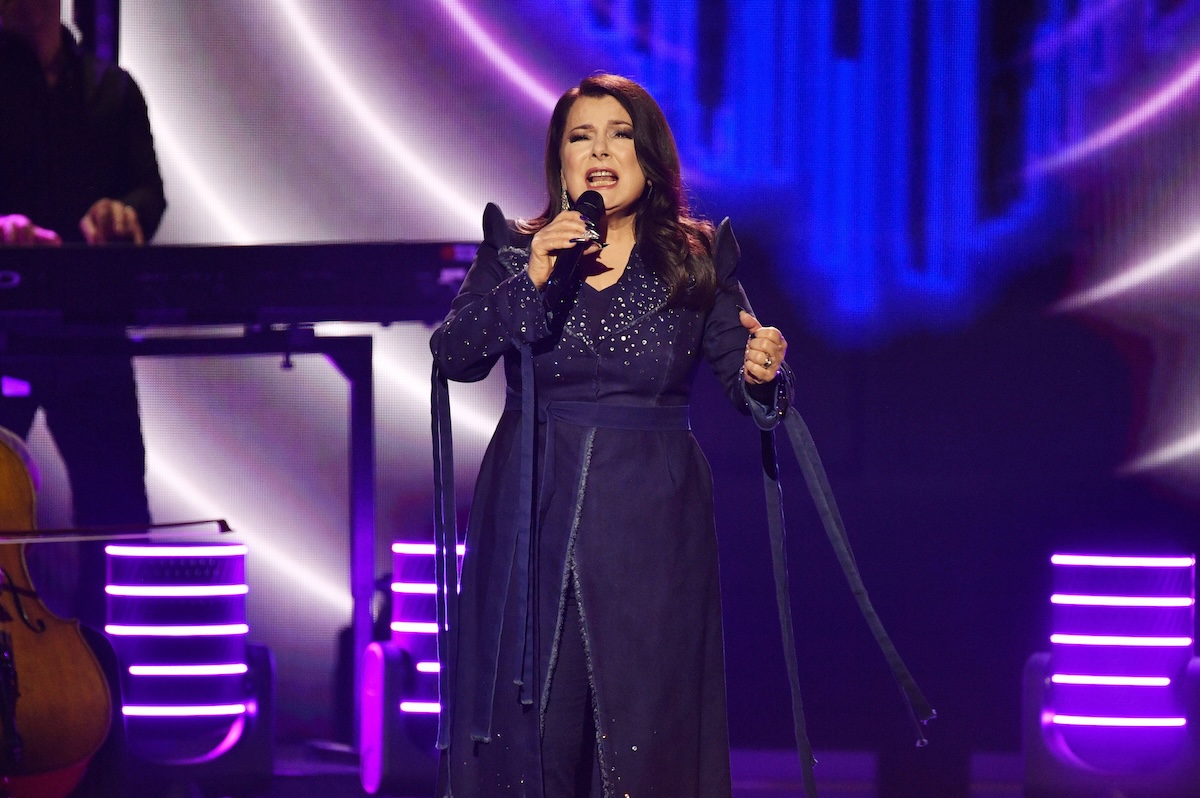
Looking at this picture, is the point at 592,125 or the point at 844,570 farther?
the point at 592,125

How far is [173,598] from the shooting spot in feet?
9.20

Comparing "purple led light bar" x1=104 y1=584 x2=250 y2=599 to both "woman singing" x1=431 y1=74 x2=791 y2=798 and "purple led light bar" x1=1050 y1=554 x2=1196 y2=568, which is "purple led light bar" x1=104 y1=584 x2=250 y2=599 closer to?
"woman singing" x1=431 y1=74 x2=791 y2=798

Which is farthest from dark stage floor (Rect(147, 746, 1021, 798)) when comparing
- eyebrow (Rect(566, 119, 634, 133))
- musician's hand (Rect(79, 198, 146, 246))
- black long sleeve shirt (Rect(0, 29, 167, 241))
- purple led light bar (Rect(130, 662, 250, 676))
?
eyebrow (Rect(566, 119, 634, 133))

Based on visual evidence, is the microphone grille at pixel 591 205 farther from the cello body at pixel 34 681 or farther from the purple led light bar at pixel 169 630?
the purple led light bar at pixel 169 630

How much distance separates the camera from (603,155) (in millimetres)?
1814

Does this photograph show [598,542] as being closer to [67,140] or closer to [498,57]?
[498,57]

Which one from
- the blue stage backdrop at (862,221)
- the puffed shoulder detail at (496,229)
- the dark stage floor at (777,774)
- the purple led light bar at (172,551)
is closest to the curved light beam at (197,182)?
the blue stage backdrop at (862,221)

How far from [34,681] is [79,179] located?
1608 mm

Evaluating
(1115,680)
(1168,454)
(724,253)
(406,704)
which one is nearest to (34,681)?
(406,704)

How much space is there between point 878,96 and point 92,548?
2619 mm

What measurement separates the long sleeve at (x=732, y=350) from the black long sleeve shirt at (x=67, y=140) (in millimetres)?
2151

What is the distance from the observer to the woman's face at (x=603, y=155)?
1810 mm

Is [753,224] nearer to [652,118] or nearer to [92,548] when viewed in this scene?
[652,118]

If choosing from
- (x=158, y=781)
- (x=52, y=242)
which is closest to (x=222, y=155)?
(x=52, y=242)
